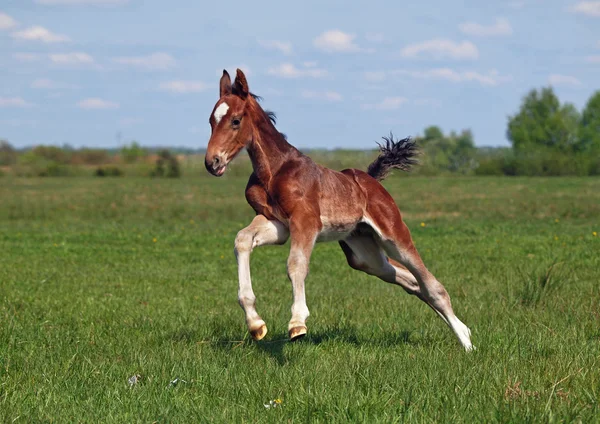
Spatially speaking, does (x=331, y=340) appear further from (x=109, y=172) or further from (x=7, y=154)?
(x=7, y=154)

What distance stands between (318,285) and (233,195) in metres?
26.2

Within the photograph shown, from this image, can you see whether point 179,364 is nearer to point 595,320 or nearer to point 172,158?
point 595,320

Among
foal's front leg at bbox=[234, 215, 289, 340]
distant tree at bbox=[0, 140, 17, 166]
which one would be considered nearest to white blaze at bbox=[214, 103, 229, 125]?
foal's front leg at bbox=[234, 215, 289, 340]

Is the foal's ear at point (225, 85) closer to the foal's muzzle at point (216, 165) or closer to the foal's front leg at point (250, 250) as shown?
the foal's muzzle at point (216, 165)

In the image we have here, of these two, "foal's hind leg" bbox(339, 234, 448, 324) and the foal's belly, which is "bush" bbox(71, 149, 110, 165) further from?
the foal's belly

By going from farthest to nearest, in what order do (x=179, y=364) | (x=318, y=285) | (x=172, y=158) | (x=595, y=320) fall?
(x=172, y=158), (x=318, y=285), (x=595, y=320), (x=179, y=364)

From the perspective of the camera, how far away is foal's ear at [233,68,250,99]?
6285 millimetres

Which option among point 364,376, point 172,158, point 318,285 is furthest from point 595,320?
point 172,158

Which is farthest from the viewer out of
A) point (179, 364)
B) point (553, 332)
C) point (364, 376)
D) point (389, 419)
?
point (553, 332)

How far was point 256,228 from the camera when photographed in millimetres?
6344

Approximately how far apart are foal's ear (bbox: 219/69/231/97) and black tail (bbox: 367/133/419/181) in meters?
2.18

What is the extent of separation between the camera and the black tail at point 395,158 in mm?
8078

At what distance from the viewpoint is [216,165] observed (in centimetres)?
611

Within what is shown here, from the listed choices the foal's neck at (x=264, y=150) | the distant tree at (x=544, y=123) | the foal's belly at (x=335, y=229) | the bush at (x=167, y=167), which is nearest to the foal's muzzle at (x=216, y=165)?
the foal's neck at (x=264, y=150)
